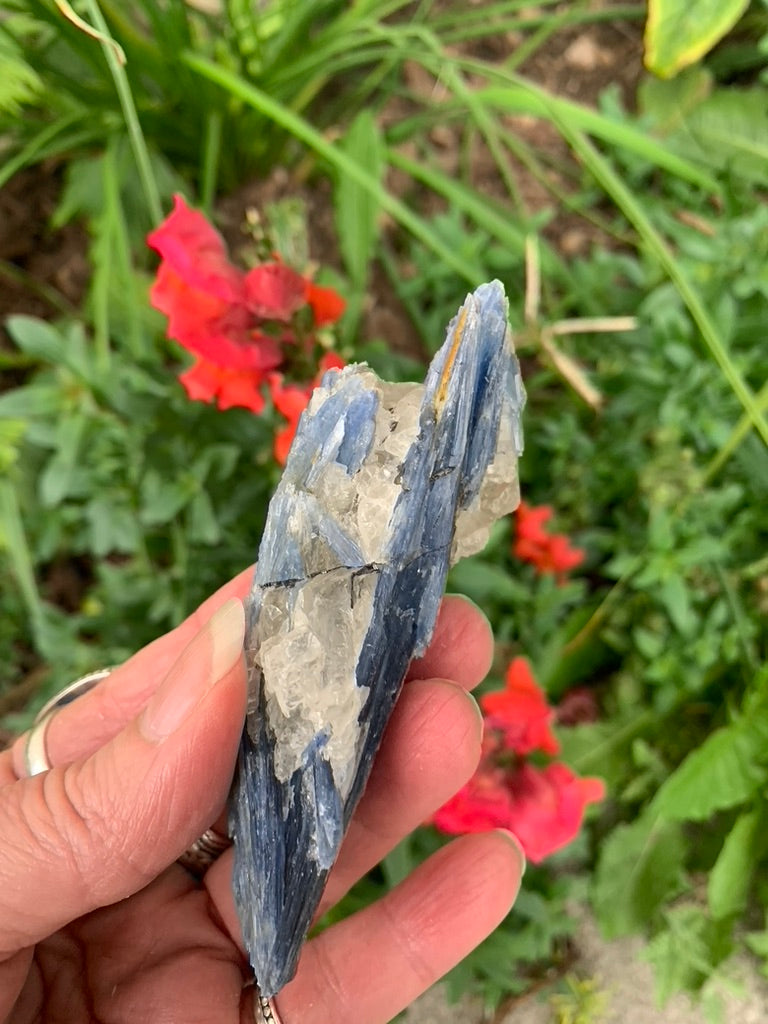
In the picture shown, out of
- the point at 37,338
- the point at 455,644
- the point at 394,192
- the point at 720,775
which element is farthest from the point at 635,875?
the point at 394,192

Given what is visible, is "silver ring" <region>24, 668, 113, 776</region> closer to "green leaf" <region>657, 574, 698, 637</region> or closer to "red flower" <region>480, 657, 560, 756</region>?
"red flower" <region>480, 657, 560, 756</region>

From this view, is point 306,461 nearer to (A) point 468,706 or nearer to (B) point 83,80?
(A) point 468,706

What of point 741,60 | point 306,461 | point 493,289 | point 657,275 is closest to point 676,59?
point 657,275

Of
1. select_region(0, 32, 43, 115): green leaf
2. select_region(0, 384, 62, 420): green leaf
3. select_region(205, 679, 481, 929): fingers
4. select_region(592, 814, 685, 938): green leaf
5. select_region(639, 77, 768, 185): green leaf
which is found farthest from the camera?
select_region(639, 77, 768, 185): green leaf

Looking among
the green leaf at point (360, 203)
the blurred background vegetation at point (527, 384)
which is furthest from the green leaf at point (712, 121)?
the green leaf at point (360, 203)

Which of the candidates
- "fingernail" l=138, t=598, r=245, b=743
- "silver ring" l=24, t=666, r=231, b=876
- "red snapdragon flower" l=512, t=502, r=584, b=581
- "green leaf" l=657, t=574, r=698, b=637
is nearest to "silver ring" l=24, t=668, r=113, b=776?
"silver ring" l=24, t=666, r=231, b=876

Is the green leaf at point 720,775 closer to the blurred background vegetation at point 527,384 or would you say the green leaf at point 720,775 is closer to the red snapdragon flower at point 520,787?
the blurred background vegetation at point 527,384
